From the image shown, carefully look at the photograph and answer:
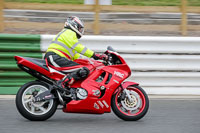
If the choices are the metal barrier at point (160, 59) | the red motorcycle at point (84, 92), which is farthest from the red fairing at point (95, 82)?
the metal barrier at point (160, 59)

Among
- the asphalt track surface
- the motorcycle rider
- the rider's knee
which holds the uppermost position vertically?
the motorcycle rider

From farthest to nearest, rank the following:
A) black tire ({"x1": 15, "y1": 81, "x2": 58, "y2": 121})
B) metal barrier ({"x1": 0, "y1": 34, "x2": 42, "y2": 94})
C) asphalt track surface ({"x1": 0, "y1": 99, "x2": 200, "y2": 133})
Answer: metal barrier ({"x1": 0, "y1": 34, "x2": 42, "y2": 94}) → black tire ({"x1": 15, "y1": 81, "x2": 58, "y2": 121}) → asphalt track surface ({"x1": 0, "y1": 99, "x2": 200, "y2": 133})

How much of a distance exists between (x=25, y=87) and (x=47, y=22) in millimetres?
3299

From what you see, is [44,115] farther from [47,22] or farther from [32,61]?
[47,22]

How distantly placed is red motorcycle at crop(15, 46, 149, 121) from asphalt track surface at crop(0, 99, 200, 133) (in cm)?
18

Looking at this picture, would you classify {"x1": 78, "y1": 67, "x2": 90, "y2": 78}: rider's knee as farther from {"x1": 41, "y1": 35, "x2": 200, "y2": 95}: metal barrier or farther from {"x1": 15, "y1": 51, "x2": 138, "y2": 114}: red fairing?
{"x1": 41, "y1": 35, "x2": 200, "y2": 95}: metal barrier

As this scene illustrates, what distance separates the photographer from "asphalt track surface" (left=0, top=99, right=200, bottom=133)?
595 centimetres

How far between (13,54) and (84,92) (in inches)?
106

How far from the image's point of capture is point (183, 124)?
643 cm

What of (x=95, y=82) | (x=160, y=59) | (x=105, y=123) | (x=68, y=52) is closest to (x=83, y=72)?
(x=95, y=82)

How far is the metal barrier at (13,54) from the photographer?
8.47 meters

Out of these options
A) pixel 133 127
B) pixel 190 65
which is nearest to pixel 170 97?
pixel 190 65

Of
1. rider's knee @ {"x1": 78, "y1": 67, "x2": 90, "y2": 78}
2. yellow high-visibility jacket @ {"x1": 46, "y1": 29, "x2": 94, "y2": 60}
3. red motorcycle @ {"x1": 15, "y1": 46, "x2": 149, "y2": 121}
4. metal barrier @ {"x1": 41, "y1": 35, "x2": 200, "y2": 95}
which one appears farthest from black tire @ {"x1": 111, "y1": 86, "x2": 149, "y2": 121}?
metal barrier @ {"x1": 41, "y1": 35, "x2": 200, "y2": 95}

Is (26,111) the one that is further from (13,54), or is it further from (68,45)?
(13,54)
